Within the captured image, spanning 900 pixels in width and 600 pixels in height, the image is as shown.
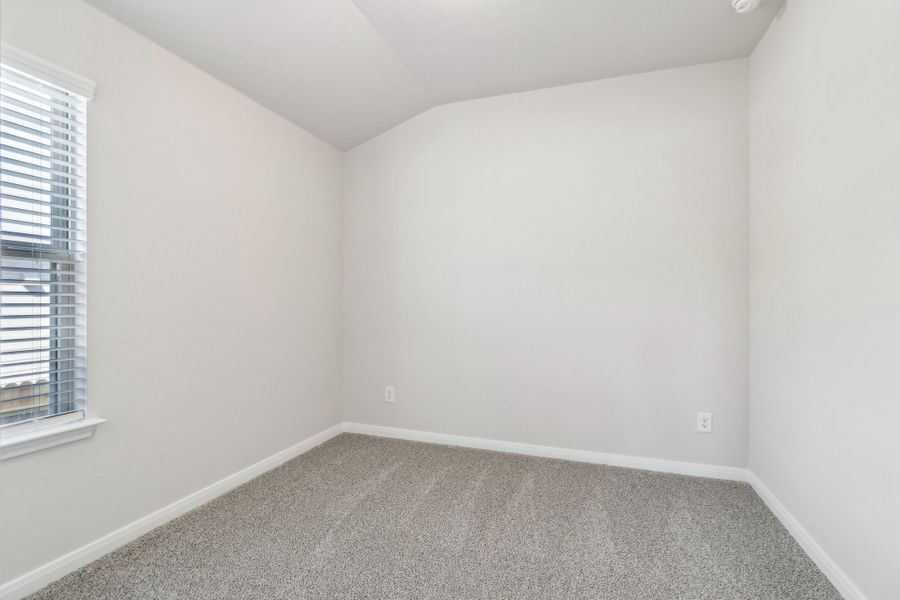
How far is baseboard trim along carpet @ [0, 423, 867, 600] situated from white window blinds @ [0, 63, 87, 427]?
1.91 ft

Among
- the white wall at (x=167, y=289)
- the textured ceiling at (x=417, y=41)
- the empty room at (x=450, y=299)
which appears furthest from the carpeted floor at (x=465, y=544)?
the textured ceiling at (x=417, y=41)

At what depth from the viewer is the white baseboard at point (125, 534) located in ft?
4.92

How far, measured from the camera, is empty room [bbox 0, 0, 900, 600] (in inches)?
60.7

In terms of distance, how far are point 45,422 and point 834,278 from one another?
309cm

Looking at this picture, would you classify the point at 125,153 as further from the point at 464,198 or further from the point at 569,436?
the point at 569,436

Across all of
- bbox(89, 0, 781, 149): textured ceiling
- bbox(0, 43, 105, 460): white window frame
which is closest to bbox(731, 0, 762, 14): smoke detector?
bbox(89, 0, 781, 149): textured ceiling

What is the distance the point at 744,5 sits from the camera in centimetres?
194

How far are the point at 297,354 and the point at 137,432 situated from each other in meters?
1.10

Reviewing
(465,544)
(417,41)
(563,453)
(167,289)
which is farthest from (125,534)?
(417,41)

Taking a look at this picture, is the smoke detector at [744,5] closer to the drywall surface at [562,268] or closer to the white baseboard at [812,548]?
the drywall surface at [562,268]

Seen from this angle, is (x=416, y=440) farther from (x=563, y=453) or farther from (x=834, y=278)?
(x=834, y=278)

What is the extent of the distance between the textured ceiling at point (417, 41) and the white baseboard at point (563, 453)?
7.76ft

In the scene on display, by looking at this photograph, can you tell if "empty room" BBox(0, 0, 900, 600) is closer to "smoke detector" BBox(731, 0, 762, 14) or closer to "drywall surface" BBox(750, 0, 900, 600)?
"drywall surface" BBox(750, 0, 900, 600)

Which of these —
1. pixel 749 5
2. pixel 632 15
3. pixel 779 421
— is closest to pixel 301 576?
pixel 779 421
